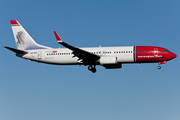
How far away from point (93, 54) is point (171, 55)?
12.3 metres

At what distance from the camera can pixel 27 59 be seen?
5125cm

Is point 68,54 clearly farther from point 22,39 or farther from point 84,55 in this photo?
point 22,39

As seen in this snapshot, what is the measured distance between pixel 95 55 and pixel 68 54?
5.25m

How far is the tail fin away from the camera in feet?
173

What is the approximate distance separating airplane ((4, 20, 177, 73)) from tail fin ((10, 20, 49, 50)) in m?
0.19

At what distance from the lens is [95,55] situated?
46.1 m

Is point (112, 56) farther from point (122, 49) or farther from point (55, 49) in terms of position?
point (55, 49)

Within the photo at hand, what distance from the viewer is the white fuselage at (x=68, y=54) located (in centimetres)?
4678

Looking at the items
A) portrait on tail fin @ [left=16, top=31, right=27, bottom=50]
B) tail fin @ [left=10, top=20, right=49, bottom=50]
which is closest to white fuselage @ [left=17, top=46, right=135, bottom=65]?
tail fin @ [left=10, top=20, right=49, bottom=50]

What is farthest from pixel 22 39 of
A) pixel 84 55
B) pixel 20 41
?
pixel 84 55

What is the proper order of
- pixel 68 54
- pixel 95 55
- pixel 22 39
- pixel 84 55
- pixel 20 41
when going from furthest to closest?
pixel 22 39 < pixel 20 41 < pixel 68 54 < pixel 84 55 < pixel 95 55

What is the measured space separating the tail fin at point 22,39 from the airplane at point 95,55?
0.61 ft

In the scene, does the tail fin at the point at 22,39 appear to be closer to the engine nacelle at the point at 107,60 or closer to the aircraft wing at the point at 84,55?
the aircraft wing at the point at 84,55

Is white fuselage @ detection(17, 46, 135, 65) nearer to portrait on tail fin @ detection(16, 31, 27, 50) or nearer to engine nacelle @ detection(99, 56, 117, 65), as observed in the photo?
engine nacelle @ detection(99, 56, 117, 65)
